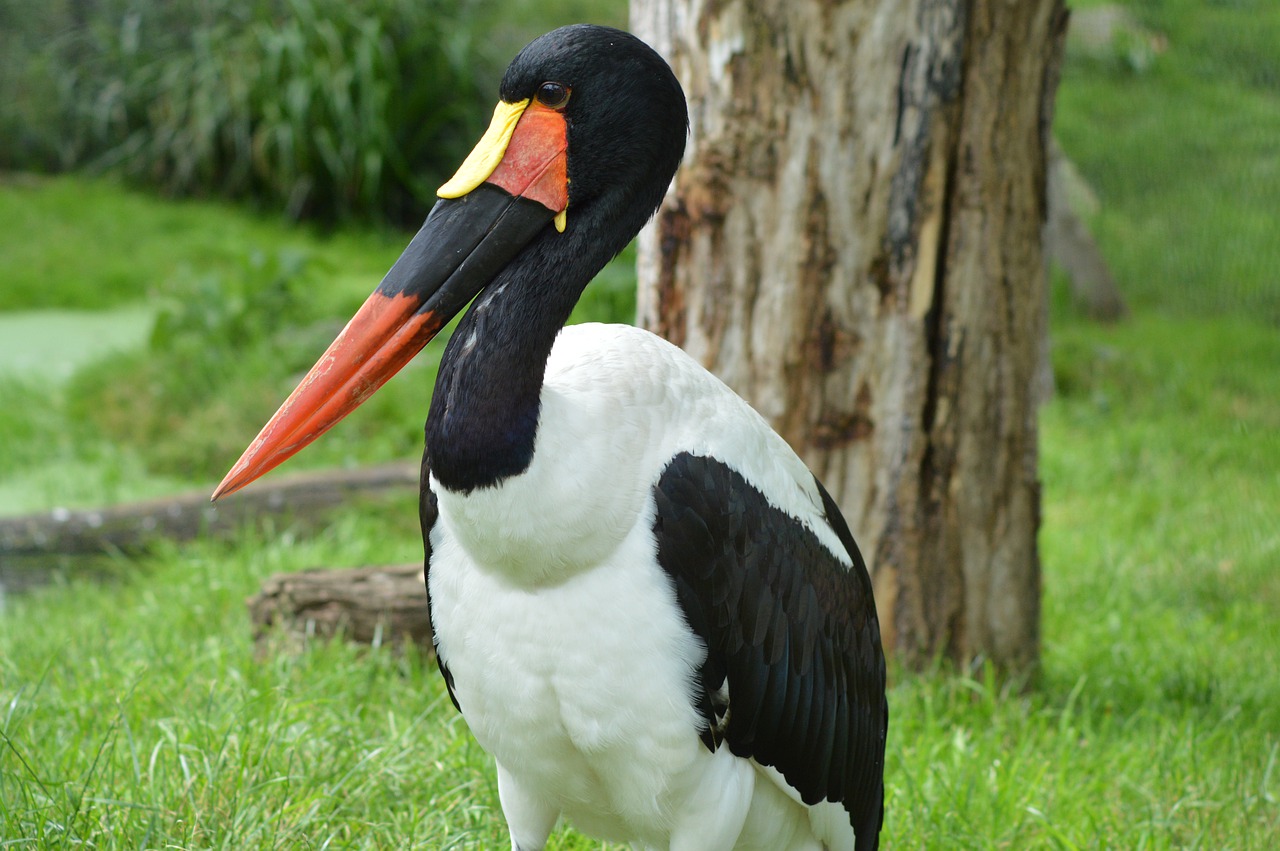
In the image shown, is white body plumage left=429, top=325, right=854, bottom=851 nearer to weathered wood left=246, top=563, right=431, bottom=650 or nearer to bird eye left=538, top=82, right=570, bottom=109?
bird eye left=538, top=82, right=570, bottom=109

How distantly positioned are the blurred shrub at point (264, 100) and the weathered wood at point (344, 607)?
595 cm

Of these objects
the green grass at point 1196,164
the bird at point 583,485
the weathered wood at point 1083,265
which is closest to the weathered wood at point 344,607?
the bird at point 583,485

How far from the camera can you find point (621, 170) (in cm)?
203

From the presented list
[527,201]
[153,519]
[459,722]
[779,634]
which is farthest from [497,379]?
[153,519]

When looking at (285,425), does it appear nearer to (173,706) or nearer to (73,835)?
(73,835)

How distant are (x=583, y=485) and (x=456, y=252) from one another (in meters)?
0.41

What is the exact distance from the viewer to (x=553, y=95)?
1972mm

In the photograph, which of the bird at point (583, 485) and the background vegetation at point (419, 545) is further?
the background vegetation at point (419, 545)

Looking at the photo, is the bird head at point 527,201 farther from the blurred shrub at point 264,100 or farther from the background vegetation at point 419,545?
the blurred shrub at point 264,100

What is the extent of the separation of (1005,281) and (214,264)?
619 cm

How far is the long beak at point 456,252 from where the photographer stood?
1.93m

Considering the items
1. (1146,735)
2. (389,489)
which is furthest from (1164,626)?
(389,489)

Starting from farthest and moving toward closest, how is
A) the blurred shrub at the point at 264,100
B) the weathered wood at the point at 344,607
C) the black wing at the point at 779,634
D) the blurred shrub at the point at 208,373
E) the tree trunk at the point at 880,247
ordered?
the blurred shrub at the point at 264,100
the blurred shrub at the point at 208,373
the weathered wood at the point at 344,607
the tree trunk at the point at 880,247
the black wing at the point at 779,634

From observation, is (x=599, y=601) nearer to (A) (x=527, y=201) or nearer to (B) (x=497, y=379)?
(B) (x=497, y=379)
